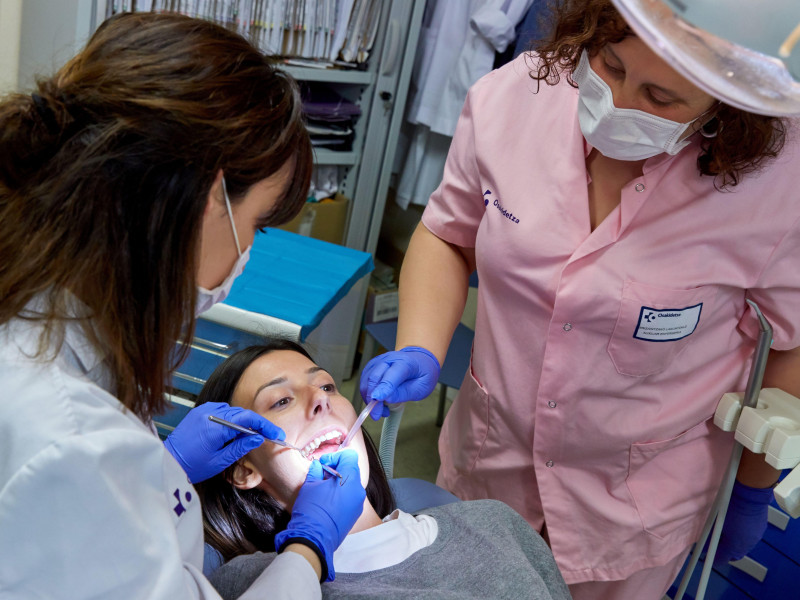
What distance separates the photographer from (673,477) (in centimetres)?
145

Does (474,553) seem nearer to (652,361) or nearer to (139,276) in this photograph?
(652,361)

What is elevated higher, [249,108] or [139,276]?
[249,108]

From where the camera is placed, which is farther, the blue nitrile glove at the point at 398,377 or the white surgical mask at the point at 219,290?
the blue nitrile glove at the point at 398,377

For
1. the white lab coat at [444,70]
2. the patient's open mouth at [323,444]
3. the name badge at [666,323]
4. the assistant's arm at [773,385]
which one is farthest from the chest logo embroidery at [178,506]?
the white lab coat at [444,70]

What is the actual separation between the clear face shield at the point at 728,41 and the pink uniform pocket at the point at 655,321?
65cm

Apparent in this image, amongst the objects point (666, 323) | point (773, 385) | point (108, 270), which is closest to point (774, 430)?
point (773, 385)

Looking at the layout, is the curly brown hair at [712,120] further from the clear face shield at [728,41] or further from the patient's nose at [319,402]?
the patient's nose at [319,402]

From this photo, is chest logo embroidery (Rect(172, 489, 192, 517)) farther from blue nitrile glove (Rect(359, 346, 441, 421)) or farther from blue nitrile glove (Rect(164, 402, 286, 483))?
blue nitrile glove (Rect(359, 346, 441, 421))

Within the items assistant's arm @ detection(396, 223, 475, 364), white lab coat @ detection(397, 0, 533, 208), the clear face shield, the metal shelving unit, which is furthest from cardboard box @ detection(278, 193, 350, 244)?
the clear face shield

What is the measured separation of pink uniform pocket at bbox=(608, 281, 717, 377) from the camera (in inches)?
50.1

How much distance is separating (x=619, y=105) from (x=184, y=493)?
843 millimetres

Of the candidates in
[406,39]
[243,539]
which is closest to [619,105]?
[243,539]

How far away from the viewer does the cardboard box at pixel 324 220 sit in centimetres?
296

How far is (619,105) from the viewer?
1181mm
